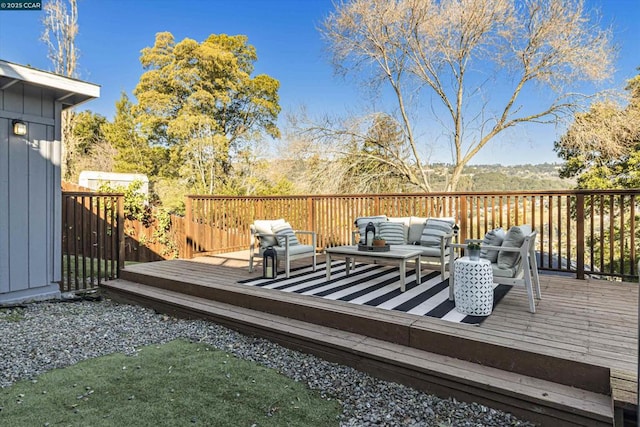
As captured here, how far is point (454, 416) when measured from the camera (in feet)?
6.89

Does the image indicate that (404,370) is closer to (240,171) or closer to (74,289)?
(74,289)

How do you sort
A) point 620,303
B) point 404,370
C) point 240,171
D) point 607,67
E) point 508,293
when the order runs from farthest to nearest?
1. point 240,171
2. point 607,67
3. point 508,293
4. point 620,303
5. point 404,370

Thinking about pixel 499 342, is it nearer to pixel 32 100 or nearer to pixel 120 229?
pixel 120 229

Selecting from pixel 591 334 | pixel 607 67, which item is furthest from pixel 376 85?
pixel 591 334

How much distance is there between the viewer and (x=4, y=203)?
4.32m

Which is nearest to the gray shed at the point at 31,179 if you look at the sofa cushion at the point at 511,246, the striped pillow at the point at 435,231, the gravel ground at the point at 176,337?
the gravel ground at the point at 176,337

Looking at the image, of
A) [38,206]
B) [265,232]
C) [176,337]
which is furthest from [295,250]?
[38,206]

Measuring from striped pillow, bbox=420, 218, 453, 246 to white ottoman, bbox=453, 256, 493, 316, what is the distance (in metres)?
1.71

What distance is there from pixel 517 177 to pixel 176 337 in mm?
10754

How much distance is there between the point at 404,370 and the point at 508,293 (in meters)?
1.87

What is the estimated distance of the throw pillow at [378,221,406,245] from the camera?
5031 millimetres

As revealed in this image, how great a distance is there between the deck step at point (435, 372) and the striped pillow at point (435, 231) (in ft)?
7.20

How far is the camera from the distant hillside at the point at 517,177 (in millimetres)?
10805

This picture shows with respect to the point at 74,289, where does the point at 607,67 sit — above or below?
above
